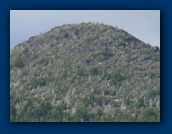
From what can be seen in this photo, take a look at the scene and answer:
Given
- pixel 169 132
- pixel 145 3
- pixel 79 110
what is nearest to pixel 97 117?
pixel 79 110

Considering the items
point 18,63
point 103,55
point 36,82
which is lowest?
point 36,82

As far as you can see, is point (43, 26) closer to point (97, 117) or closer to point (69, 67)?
point (69, 67)

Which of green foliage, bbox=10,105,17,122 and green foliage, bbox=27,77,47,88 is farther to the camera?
green foliage, bbox=27,77,47,88

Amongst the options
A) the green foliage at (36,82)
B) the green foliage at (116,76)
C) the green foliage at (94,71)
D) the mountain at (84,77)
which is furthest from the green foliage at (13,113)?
the green foliage at (116,76)

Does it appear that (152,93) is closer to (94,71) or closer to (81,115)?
(94,71)

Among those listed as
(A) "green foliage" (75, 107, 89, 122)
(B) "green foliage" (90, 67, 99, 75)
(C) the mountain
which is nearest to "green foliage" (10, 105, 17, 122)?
(C) the mountain

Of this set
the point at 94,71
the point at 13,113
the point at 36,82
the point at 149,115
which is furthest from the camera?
the point at 36,82

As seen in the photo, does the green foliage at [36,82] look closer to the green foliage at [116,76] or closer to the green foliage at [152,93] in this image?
the green foliage at [116,76]

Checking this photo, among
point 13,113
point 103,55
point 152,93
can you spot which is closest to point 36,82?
point 13,113

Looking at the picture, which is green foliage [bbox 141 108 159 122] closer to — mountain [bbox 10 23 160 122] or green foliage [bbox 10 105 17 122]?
mountain [bbox 10 23 160 122]

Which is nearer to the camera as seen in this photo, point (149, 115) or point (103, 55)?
point (149, 115)
